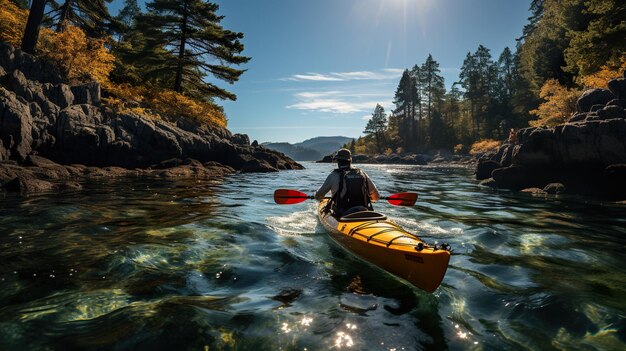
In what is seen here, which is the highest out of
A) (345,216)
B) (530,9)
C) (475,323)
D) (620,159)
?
(530,9)

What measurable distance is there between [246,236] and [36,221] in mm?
4865

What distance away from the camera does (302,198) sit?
30.8ft

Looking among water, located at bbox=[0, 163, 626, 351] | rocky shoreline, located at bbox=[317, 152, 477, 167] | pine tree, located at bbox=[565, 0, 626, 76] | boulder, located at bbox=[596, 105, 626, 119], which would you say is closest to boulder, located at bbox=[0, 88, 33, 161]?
water, located at bbox=[0, 163, 626, 351]

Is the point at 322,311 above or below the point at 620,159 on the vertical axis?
below

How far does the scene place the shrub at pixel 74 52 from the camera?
20.4m

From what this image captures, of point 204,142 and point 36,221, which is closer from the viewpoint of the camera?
point 36,221

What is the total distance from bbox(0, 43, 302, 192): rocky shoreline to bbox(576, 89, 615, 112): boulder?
23.5 m

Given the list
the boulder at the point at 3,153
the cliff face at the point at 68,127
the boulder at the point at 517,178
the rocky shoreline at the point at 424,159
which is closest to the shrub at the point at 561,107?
the boulder at the point at 517,178

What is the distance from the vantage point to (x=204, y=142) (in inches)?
1054

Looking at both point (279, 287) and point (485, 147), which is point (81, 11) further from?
point (485, 147)

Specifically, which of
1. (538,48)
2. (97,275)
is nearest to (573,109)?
(538,48)

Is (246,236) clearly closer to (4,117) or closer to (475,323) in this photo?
(475,323)

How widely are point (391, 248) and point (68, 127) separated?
19.3 meters

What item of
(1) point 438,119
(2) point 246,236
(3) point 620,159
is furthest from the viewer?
(1) point 438,119
